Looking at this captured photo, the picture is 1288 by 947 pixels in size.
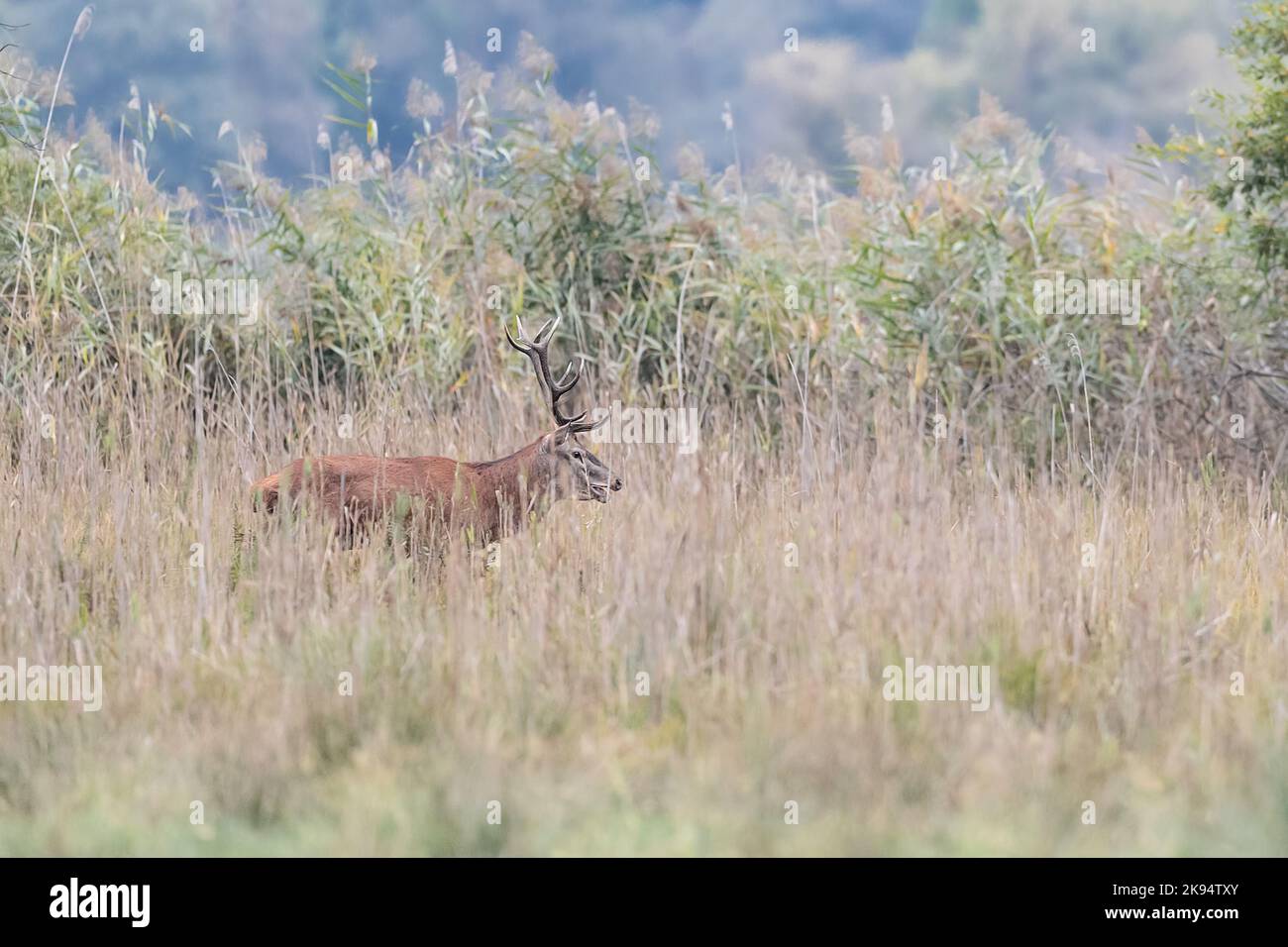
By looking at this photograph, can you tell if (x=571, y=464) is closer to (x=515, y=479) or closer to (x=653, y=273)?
(x=515, y=479)

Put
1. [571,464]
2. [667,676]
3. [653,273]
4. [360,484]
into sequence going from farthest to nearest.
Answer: [653,273], [571,464], [360,484], [667,676]

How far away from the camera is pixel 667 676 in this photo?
4.45 m

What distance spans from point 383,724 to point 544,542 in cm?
196

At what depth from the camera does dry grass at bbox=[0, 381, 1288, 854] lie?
3674 millimetres

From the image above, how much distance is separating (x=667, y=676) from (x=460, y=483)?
2.02 meters

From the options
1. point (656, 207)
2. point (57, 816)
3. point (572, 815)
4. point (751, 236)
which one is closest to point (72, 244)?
point (656, 207)

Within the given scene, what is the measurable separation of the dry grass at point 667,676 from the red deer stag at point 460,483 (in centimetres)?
21

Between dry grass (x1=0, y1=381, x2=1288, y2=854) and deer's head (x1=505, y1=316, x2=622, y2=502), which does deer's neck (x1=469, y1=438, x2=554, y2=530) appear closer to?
deer's head (x1=505, y1=316, x2=622, y2=502)

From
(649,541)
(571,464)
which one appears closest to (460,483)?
(571,464)

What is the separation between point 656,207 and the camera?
31.7ft

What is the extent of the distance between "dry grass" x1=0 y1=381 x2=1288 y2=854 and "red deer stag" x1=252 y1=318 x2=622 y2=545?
0.21 meters

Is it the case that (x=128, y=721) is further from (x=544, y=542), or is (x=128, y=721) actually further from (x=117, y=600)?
(x=544, y=542)

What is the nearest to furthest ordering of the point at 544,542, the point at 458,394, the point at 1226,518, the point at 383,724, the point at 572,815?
the point at 572,815 < the point at 383,724 < the point at 544,542 < the point at 1226,518 < the point at 458,394

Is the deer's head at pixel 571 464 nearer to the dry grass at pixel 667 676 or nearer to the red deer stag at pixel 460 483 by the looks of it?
the red deer stag at pixel 460 483
